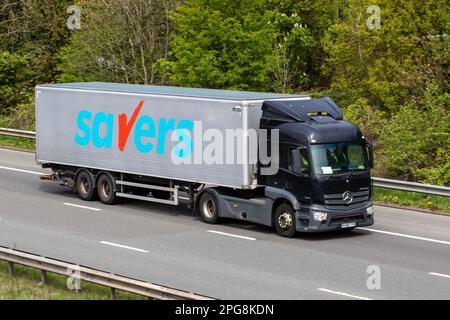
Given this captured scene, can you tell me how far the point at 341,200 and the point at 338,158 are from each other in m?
0.95

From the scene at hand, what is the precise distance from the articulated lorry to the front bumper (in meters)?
0.02

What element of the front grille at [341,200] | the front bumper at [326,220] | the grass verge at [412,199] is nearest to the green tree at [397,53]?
the grass verge at [412,199]

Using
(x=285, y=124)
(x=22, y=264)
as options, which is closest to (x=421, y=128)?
(x=285, y=124)

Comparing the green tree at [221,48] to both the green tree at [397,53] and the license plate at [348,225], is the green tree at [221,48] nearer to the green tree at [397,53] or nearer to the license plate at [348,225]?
the green tree at [397,53]

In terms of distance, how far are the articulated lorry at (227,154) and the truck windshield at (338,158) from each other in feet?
0.07

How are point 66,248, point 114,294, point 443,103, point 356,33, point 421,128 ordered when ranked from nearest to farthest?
point 114,294, point 66,248, point 421,128, point 443,103, point 356,33

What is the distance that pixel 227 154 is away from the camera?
23109mm

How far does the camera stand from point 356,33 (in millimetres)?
42938

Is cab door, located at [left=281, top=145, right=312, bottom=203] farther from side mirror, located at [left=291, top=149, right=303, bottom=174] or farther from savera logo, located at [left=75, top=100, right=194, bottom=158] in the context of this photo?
savera logo, located at [left=75, top=100, right=194, bottom=158]

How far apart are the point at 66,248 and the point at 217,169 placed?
14.0 feet

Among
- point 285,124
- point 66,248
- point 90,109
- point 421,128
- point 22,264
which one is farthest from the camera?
point 421,128

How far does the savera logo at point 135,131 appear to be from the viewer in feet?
79.2

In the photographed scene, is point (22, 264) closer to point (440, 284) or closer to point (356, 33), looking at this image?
point (440, 284)

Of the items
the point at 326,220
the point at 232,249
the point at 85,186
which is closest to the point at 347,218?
the point at 326,220
